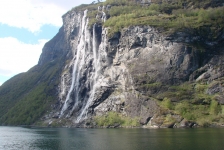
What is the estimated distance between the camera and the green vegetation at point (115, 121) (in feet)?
305

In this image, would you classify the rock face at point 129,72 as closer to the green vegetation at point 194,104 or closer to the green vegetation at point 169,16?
the green vegetation at point 194,104

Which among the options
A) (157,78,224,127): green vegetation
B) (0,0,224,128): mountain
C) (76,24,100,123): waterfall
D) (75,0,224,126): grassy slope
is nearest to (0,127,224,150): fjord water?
(157,78,224,127): green vegetation

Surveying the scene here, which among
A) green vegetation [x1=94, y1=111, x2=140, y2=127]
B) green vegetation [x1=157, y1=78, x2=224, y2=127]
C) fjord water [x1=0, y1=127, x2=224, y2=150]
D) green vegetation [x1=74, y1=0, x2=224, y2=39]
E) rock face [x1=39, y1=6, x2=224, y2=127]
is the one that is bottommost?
fjord water [x1=0, y1=127, x2=224, y2=150]

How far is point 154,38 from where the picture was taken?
10862 cm

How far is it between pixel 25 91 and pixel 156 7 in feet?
323

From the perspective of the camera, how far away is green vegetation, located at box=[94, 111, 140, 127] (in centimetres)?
9284

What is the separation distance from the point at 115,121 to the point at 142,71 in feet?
68.6

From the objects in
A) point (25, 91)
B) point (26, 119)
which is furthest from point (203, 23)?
point (25, 91)

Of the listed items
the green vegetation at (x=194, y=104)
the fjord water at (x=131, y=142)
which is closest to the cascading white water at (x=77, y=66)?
the green vegetation at (x=194, y=104)

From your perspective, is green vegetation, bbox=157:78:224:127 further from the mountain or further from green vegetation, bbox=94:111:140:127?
green vegetation, bbox=94:111:140:127

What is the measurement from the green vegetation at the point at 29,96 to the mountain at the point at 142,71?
0.79m

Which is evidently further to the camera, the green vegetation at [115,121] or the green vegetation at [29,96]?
the green vegetation at [29,96]

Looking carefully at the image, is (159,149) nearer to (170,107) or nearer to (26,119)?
(170,107)

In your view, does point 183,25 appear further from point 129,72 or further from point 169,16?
point 129,72
